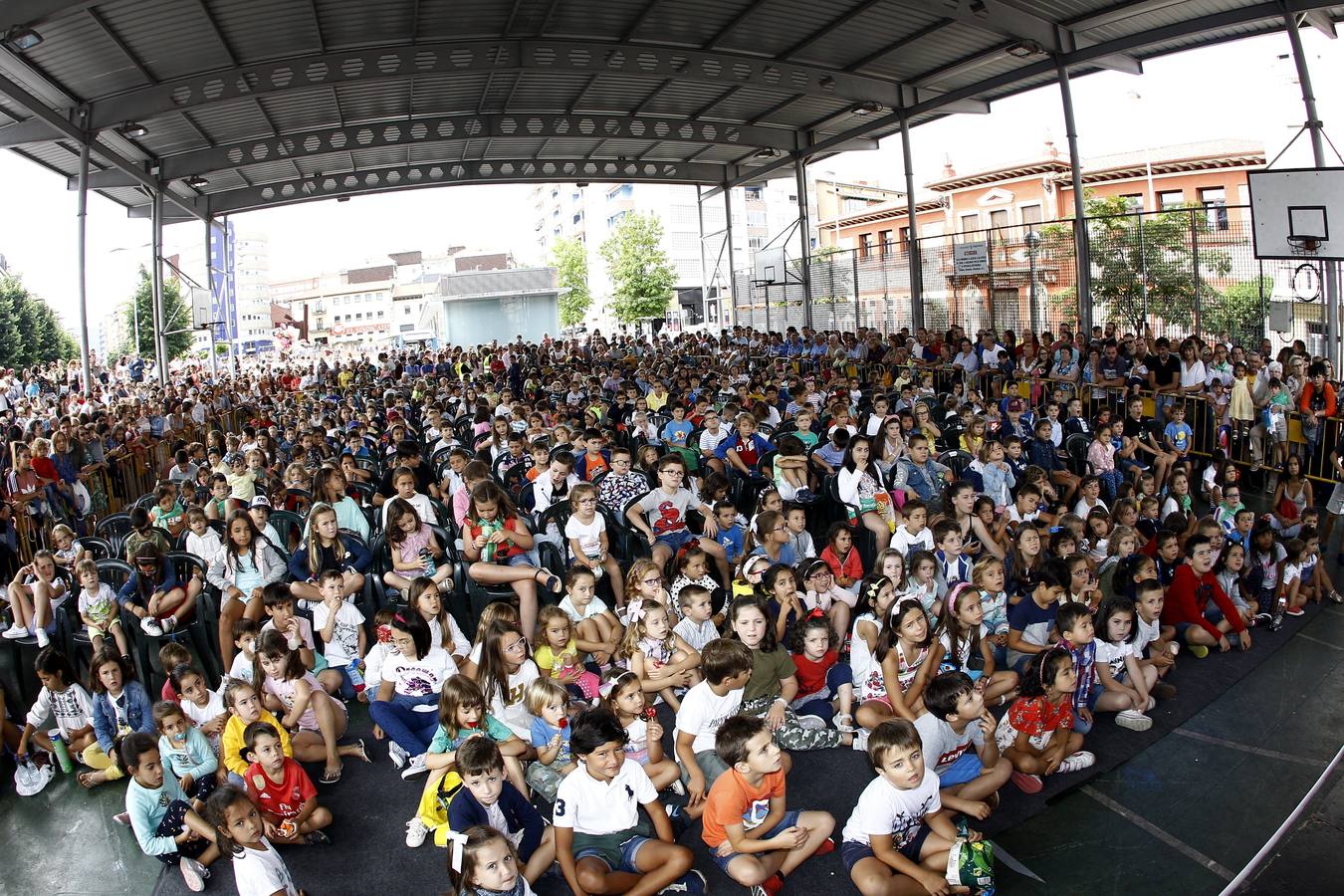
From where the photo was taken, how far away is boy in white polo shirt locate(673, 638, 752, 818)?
4.36 metres

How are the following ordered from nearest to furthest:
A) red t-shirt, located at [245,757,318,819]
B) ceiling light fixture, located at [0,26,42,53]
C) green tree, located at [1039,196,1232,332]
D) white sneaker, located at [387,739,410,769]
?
red t-shirt, located at [245,757,318,819]
white sneaker, located at [387,739,410,769]
ceiling light fixture, located at [0,26,42,53]
green tree, located at [1039,196,1232,332]

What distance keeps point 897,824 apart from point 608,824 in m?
1.19

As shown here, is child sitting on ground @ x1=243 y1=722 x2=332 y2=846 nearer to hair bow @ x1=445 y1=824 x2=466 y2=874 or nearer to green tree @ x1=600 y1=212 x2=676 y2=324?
hair bow @ x1=445 y1=824 x2=466 y2=874

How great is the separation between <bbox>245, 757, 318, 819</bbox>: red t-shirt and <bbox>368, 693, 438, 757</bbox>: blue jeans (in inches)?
23.5

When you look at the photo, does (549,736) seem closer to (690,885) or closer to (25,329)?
(690,885)

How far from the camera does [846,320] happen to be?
24172mm

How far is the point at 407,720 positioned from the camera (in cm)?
500

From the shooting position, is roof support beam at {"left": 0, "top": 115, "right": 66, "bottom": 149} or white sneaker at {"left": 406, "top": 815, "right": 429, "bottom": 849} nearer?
white sneaker at {"left": 406, "top": 815, "right": 429, "bottom": 849}

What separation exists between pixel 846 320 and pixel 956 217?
19874 mm

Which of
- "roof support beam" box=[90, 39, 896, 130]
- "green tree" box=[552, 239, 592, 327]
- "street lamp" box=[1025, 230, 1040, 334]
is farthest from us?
"green tree" box=[552, 239, 592, 327]

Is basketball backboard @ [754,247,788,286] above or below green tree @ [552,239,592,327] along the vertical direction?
below

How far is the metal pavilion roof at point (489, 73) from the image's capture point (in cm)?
1370

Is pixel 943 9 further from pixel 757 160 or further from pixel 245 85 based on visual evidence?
pixel 757 160

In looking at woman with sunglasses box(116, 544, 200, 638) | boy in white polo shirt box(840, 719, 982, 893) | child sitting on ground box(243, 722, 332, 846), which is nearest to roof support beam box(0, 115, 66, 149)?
woman with sunglasses box(116, 544, 200, 638)
